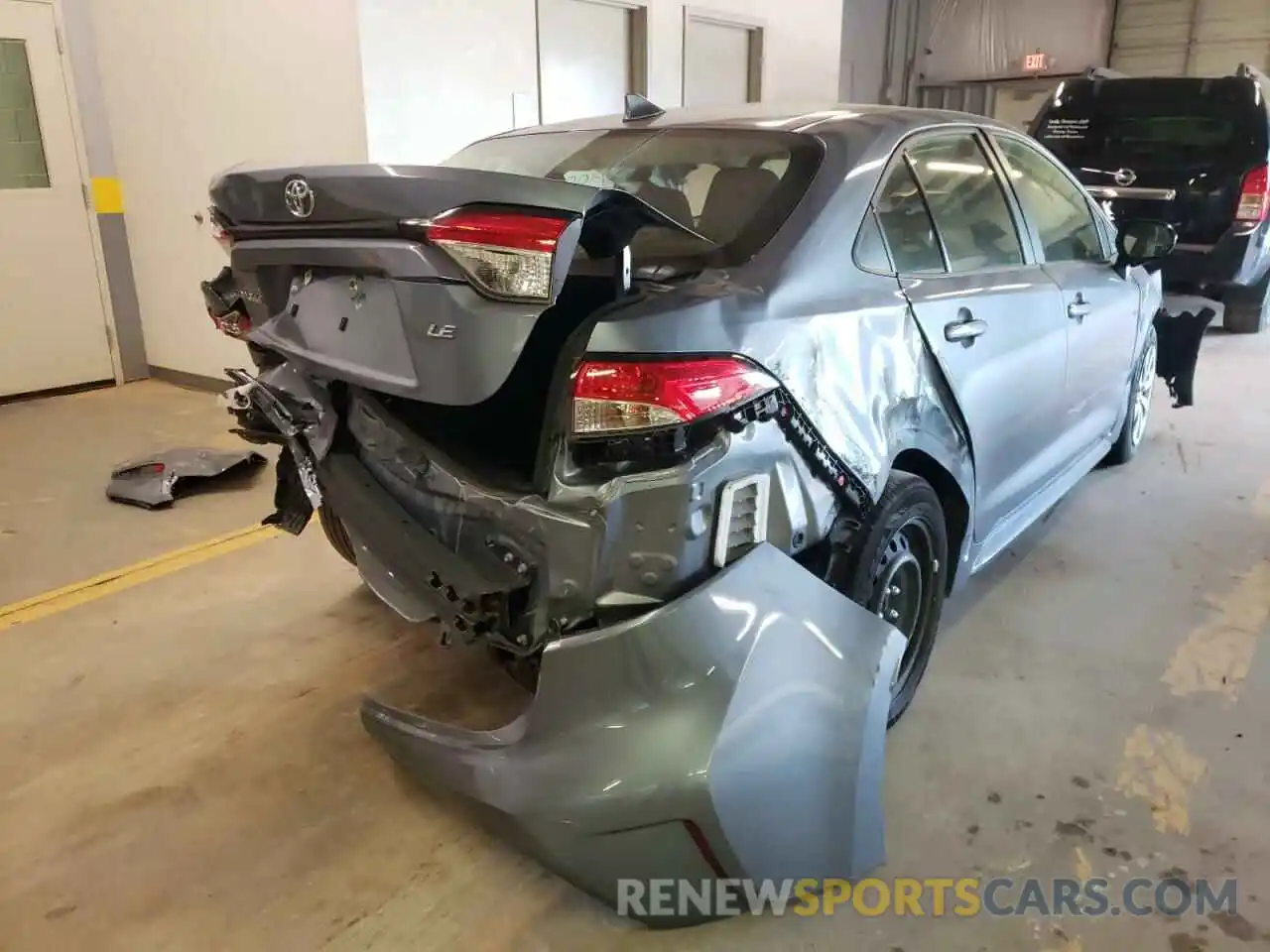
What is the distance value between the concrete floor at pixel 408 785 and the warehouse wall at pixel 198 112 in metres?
2.34

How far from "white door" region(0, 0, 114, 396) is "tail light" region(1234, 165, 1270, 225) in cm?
788

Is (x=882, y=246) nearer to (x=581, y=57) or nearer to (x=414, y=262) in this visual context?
(x=414, y=262)

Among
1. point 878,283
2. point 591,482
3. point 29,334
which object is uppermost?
point 878,283

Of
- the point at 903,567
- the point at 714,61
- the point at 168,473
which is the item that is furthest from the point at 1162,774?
the point at 714,61

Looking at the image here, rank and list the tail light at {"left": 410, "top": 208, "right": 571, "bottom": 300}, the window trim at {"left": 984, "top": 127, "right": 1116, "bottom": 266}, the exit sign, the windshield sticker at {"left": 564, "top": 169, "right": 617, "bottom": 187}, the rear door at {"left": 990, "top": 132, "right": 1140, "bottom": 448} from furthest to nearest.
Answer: the exit sign → the rear door at {"left": 990, "top": 132, "right": 1140, "bottom": 448} → the window trim at {"left": 984, "top": 127, "right": 1116, "bottom": 266} → the windshield sticker at {"left": 564, "top": 169, "right": 617, "bottom": 187} → the tail light at {"left": 410, "top": 208, "right": 571, "bottom": 300}

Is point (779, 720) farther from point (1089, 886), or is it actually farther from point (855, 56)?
point (855, 56)

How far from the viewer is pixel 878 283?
2.13 m

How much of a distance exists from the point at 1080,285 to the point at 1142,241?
591mm

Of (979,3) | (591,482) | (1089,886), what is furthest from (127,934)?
(979,3)

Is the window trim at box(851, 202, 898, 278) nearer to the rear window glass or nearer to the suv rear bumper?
the rear window glass

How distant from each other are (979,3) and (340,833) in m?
13.4

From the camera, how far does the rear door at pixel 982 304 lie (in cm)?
234

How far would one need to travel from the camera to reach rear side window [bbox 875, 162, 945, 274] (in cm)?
226

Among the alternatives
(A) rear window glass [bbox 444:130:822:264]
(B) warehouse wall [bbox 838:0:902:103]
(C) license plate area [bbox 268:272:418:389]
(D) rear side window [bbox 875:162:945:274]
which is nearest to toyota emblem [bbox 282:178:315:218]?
(C) license plate area [bbox 268:272:418:389]
